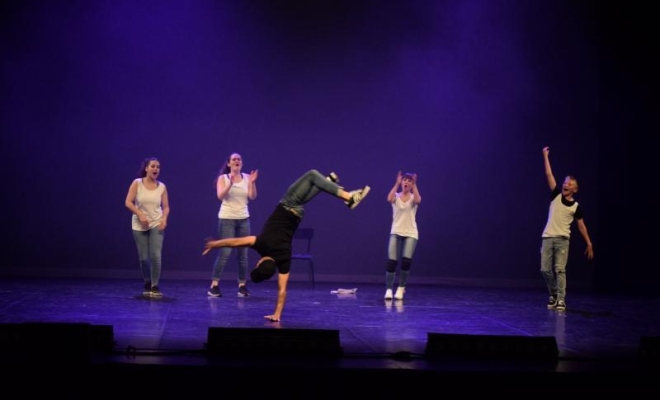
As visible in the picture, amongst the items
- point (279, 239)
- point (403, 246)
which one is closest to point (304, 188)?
point (279, 239)

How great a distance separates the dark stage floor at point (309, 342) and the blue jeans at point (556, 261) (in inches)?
11.9

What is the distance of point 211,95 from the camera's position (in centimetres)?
1109

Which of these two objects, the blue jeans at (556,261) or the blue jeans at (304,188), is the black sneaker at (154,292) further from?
the blue jeans at (556,261)

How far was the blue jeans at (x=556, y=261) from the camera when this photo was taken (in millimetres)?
8430

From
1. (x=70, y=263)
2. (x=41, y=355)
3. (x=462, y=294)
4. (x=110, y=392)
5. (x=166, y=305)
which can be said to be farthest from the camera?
(x=70, y=263)

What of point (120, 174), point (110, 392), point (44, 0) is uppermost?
point (44, 0)

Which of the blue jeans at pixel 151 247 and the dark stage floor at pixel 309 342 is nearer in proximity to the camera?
the dark stage floor at pixel 309 342

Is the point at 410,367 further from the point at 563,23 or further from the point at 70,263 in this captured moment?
the point at 563,23

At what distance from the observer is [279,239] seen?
6551 mm

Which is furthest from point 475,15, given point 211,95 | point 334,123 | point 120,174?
point 120,174

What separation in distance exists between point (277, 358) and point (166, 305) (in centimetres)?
321

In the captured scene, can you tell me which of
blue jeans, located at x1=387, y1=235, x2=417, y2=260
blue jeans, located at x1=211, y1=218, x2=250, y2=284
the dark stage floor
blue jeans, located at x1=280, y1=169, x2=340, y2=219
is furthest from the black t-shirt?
blue jeans, located at x1=387, y1=235, x2=417, y2=260

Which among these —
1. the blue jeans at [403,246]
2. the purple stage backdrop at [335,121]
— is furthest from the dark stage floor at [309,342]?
the purple stage backdrop at [335,121]

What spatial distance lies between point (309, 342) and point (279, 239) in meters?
1.63
